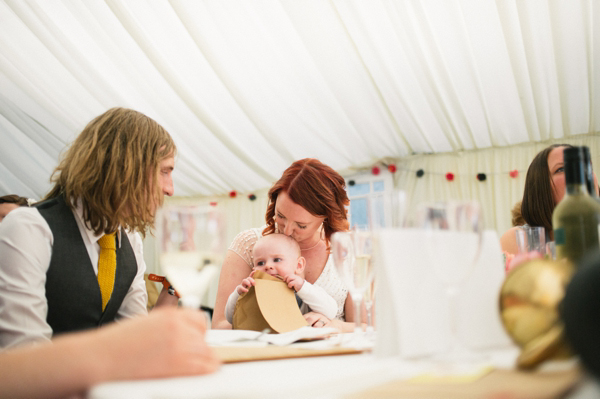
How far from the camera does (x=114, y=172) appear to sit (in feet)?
4.25

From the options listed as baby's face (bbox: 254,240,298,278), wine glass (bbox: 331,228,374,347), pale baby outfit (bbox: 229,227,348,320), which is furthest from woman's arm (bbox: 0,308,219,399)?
pale baby outfit (bbox: 229,227,348,320)

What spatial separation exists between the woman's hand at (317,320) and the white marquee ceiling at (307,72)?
109 inches

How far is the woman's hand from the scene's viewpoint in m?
1.44

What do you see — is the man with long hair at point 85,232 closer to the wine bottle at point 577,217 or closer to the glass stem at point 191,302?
the glass stem at point 191,302

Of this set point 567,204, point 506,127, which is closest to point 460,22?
point 506,127

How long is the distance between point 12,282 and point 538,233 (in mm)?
1281

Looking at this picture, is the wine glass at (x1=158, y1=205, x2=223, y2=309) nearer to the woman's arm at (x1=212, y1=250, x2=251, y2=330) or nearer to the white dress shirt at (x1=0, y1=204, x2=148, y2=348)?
the white dress shirt at (x1=0, y1=204, x2=148, y2=348)

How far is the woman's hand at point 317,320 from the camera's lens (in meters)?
1.44

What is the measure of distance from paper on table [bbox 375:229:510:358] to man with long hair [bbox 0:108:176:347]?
35.0 inches

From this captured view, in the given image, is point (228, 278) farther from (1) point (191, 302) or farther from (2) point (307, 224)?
(1) point (191, 302)

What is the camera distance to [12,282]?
1080mm

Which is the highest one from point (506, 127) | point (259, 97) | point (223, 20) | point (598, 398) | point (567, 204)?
point (223, 20)

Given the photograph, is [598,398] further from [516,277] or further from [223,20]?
[223,20]

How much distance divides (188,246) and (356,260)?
14.2 inches
